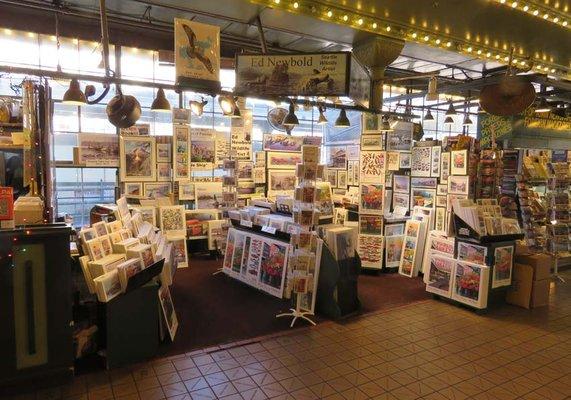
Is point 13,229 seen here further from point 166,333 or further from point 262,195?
point 262,195

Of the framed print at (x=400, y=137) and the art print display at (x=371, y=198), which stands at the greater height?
the framed print at (x=400, y=137)

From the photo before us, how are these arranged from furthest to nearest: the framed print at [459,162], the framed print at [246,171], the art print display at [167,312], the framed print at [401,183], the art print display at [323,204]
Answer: the framed print at [246,171]
the framed print at [401,183]
the framed print at [459,162]
the art print display at [323,204]
the art print display at [167,312]

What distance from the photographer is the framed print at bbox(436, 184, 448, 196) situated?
705 cm

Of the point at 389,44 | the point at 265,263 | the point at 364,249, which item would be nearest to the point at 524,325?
the point at 364,249

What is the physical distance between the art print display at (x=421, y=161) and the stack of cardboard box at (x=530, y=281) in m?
2.23

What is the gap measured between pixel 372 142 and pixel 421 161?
108 centimetres

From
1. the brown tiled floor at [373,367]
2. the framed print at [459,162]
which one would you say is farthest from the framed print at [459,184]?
the brown tiled floor at [373,367]

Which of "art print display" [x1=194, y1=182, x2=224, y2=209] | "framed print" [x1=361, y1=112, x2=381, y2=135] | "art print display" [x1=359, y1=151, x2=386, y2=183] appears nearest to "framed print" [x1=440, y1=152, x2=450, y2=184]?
"art print display" [x1=359, y1=151, x2=386, y2=183]

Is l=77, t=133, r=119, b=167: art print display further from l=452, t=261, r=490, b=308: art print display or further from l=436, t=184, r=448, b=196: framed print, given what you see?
l=452, t=261, r=490, b=308: art print display

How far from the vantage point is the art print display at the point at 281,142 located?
31.2 ft

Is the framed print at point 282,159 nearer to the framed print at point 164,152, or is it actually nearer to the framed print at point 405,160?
the framed print at point 164,152

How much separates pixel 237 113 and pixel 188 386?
5410mm

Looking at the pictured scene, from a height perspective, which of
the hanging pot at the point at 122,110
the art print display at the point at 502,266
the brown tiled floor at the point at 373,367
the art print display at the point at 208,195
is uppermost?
the hanging pot at the point at 122,110

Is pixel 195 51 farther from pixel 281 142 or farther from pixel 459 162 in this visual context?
pixel 281 142
